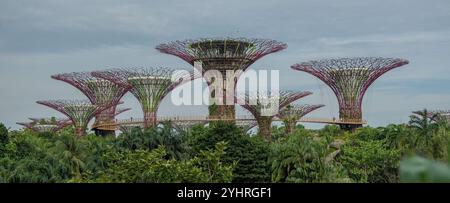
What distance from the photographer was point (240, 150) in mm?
27031

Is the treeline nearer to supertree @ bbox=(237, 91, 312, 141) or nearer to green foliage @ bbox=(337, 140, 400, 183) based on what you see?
green foliage @ bbox=(337, 140, 400, 183)

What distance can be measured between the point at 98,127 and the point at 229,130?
30400mm

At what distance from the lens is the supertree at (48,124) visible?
69.0 meters

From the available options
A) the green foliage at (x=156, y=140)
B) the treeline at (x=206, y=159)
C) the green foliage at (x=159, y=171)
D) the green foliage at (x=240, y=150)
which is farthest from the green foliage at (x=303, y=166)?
the green foliage at (x=156, y=140)

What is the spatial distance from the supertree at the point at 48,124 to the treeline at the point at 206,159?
120 ft

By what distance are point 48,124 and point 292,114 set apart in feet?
107

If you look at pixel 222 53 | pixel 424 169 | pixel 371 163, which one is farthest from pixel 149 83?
pixel 424 169

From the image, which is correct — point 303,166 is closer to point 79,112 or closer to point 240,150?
point 240,150

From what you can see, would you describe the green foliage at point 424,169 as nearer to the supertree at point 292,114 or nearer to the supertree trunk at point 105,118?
the supertree at point 292,114

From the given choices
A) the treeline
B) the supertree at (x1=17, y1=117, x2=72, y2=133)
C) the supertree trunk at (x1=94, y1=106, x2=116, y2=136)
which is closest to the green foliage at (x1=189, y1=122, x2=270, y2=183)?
the treeline

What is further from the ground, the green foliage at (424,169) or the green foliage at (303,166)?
the green foliage at (424,169)
